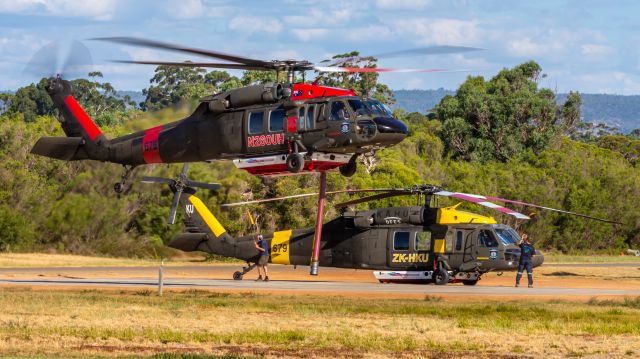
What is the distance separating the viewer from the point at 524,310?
88.5 feet

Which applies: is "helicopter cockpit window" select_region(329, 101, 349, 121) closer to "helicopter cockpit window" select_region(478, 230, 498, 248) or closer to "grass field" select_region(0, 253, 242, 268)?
"helicopter cockpit window" select_region(478, 230, 498, 248)

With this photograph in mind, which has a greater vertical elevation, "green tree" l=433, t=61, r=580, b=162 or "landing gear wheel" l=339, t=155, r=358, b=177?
"green tree" l=433, t=61, r=580, b=162

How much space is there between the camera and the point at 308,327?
935 inches

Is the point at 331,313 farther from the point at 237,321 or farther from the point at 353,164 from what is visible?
the point at 353,164

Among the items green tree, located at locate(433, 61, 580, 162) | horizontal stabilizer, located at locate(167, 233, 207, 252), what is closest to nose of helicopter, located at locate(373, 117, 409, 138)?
horizontal stabilizer, located at locate(167, 233, 207, 252)

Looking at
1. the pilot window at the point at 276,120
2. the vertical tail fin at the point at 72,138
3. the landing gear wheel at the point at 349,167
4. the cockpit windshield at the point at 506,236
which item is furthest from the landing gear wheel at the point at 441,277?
the vertical tail fin at the point at 72,138

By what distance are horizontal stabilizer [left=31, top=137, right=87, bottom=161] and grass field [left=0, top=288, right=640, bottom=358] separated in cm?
838

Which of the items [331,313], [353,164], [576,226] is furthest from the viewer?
[576,226]

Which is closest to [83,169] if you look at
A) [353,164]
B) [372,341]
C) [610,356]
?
[353,164]

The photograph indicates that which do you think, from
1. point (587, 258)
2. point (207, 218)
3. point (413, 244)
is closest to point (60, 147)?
point (207, 218)

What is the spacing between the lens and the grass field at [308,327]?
2064 cm

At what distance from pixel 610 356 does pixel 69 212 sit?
101 feet

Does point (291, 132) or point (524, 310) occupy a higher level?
point (291, 132)

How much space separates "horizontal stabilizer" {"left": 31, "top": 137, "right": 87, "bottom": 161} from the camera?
123 ft
